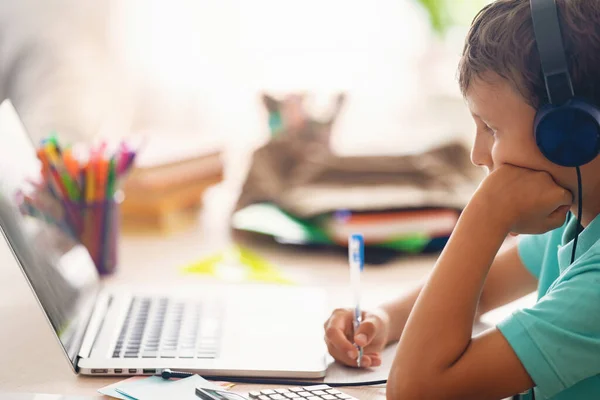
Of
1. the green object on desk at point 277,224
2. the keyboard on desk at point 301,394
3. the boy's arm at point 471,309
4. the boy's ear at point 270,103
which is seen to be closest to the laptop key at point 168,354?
Result: the keyboard on desk at point 301,394

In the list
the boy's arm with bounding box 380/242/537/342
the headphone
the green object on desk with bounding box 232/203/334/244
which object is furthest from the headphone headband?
the green object on desk with bounding box 232/203/334/244

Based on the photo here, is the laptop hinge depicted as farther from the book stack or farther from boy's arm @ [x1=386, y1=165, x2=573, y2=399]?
the book stack

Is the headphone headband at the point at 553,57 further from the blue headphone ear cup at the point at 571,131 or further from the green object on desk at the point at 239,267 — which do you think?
the green object on desk at the point at 239,267

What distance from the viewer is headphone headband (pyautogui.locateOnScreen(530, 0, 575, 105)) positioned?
0.76m

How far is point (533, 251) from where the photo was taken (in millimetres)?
1096

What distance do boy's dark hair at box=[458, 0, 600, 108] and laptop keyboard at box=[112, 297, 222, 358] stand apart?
0.43 m

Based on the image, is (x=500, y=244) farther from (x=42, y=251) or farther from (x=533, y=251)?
(x=42, y=251)

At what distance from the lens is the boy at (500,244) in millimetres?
772

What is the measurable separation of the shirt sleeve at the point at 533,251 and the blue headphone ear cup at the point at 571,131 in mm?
307

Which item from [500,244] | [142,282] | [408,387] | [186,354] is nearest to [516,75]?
[500,244]

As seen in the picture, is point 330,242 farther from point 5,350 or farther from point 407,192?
point 5,350

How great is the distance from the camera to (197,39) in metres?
1.87

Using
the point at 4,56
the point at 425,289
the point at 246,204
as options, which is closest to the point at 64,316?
the point at 425,289

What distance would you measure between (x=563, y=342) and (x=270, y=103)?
3.53 feet
